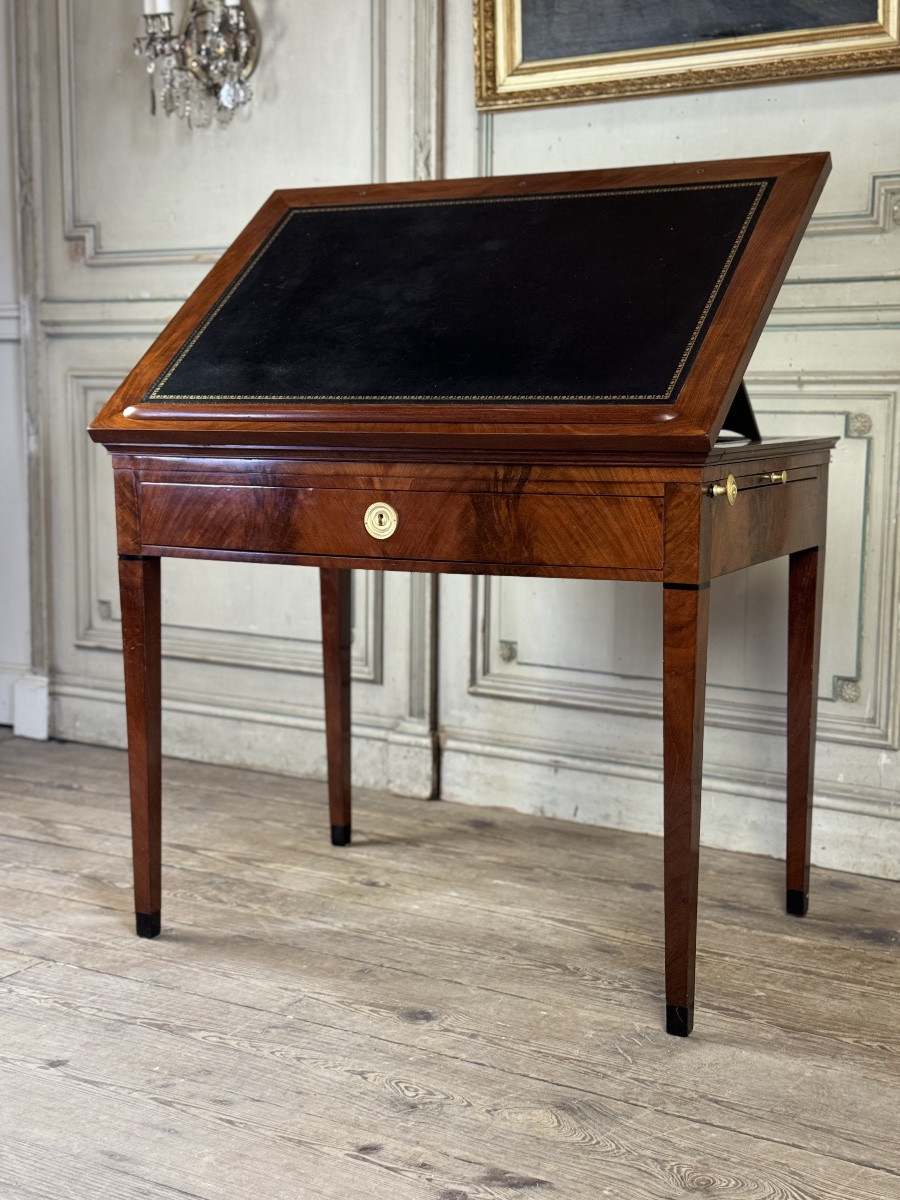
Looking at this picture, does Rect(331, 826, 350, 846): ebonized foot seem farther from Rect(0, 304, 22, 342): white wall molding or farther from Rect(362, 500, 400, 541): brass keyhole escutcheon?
Rect(0, 304, 22, 342): white wall molding

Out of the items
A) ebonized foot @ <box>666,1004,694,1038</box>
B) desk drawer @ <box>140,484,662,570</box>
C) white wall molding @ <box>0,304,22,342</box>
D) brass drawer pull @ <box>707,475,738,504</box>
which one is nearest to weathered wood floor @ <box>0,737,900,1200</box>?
ebonized foot @ <box>666,1004,694,1038</box>

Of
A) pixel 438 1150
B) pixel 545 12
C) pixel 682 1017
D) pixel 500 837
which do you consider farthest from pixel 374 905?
pixel 545 12

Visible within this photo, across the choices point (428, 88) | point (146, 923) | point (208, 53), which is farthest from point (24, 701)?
point (428, 88)

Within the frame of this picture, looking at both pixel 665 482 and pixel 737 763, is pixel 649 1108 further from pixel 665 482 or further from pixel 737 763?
pixel 737 763

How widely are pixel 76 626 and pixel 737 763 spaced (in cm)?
202

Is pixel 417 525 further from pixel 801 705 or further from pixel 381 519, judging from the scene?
pixel 801 705

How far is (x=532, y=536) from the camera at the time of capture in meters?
2.00

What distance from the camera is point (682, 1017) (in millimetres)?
2047

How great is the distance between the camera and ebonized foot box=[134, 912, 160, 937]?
95.2 inches

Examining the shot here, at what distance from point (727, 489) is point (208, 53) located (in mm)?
2230

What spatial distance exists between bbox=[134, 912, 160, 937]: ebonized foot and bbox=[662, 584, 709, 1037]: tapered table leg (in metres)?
0.96

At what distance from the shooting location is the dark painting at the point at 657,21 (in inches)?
109

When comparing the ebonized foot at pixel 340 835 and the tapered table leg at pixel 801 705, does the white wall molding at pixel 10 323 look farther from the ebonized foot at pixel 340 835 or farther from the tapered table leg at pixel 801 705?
the tapered table leg at pixel 801 705

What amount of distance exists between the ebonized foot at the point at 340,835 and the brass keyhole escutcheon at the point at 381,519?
1.08 meters
